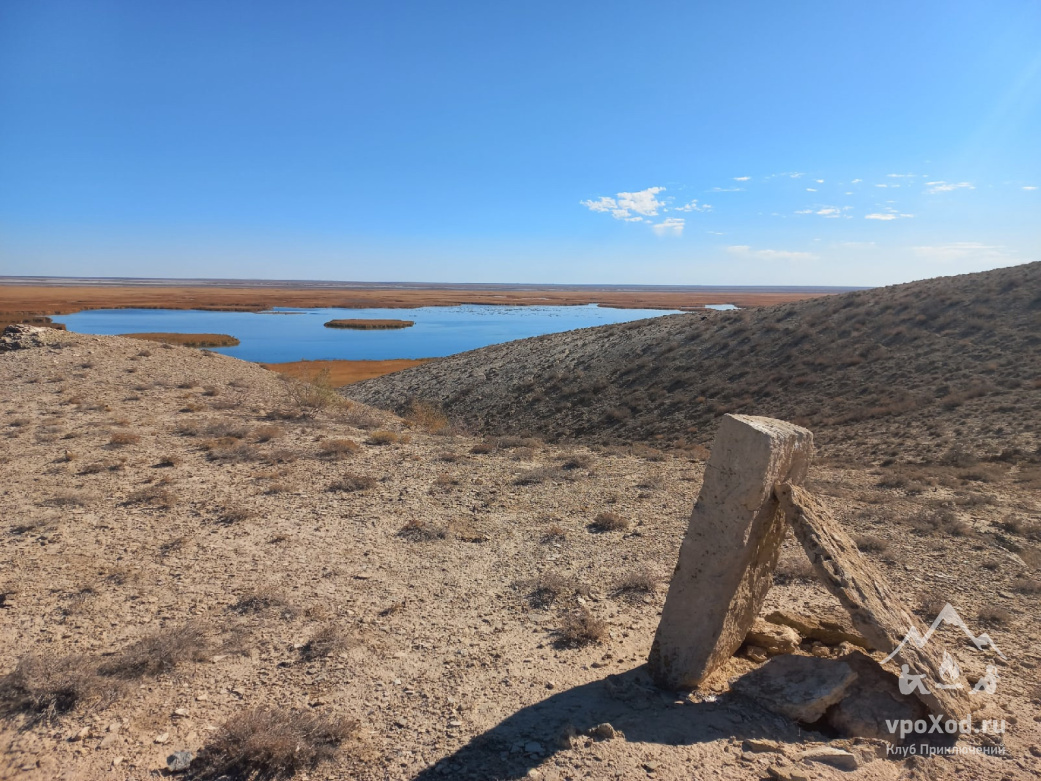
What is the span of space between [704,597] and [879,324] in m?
22.7

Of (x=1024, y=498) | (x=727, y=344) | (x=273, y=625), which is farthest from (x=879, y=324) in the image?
(x=273, y=625)

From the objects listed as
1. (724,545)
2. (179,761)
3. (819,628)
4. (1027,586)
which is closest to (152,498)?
(179,761)

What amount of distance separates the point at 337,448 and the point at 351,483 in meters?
2.13

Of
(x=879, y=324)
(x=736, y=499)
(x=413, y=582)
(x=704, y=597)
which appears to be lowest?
(x=413, y=582)

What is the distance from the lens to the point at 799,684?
420cm

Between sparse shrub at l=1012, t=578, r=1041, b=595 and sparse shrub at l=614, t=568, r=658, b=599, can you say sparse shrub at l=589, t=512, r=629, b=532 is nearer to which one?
sparse shrub at l=614, t=568, r=658, b=599

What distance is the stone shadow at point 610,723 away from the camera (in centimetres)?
372

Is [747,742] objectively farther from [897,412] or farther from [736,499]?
[897,412]

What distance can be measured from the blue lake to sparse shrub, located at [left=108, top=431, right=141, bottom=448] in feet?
113

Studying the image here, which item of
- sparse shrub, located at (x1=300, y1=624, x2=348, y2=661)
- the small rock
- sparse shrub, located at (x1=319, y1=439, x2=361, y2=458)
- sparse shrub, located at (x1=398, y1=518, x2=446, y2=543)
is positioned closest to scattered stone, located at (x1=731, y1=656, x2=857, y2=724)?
sparse shrub, located at (x1=300, y1=624, x2=348, y2=661)

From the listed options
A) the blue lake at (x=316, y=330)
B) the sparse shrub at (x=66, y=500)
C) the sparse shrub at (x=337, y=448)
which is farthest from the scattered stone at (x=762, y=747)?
the blue lake at (x=316, y=330)

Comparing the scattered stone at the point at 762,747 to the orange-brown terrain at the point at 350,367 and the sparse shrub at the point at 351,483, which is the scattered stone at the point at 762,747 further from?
the orange-brown terrain at the point at 350,367

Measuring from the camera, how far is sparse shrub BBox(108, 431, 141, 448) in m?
10.8

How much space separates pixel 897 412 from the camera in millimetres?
15859
